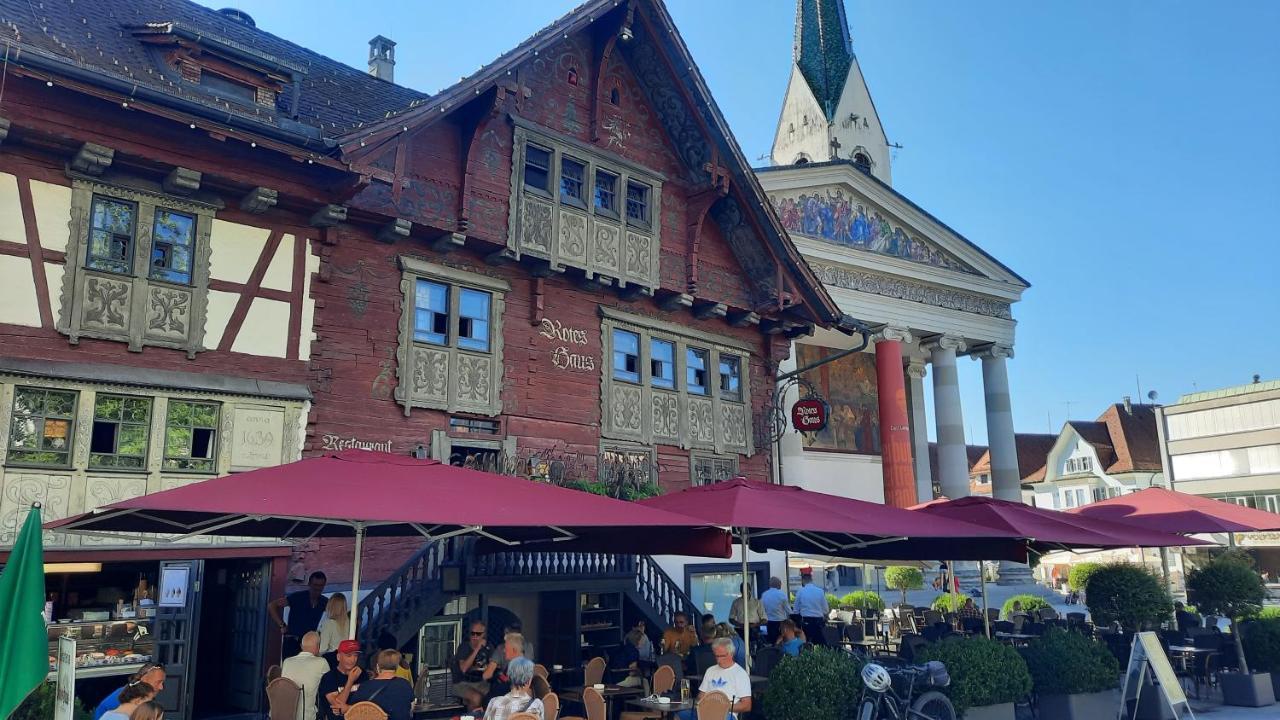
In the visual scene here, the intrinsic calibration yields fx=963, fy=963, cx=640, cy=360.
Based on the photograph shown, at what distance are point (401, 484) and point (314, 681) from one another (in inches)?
107

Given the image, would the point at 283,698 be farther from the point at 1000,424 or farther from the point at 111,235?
the point at 1000,424

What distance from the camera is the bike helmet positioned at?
A: 10.2m

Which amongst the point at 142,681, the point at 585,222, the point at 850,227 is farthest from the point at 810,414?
the point at 142,681

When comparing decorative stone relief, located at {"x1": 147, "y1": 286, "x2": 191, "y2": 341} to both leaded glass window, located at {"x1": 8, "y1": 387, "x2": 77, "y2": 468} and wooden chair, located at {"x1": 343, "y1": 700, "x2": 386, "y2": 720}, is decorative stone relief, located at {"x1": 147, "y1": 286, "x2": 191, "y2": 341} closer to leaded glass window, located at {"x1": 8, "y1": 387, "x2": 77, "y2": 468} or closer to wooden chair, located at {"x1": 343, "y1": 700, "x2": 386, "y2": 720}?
leaded glass window, located at {"x1": 8, "y1": 387, "x2": 77, "y2": 468}

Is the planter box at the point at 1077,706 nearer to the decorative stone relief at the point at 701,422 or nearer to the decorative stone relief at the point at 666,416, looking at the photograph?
the decorative stone relief at the point at 666,416

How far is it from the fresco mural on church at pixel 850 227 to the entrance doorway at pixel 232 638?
25.5 meters

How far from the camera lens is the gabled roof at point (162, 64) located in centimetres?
1284

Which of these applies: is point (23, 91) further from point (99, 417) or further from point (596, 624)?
point (596, 624)

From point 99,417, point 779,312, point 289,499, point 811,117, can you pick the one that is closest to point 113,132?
point 99,417

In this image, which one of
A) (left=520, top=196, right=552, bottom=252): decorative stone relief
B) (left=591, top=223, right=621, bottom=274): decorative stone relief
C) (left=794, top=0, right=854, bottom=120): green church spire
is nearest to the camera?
(left=520, top=196, right=552, bottom=252): decorative stone relief

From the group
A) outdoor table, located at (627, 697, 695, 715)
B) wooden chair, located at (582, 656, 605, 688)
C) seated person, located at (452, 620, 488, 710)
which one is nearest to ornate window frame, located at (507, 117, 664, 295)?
seated person, located at (452, 620, 488, 710)

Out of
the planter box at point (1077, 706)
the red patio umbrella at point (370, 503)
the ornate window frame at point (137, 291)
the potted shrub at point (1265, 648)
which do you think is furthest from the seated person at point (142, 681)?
the potted shrub at point (1265, 648)

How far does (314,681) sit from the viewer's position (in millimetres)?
9703

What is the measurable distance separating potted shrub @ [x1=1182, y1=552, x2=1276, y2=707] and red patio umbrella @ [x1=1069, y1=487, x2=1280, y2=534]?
0.71 meters
